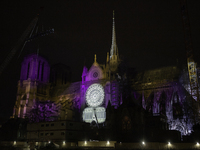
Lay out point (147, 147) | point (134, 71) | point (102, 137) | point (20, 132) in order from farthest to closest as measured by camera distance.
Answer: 1. point (134, 71)
2. point (20, 132)
3. point (102, 137)
4. point (147, 147)

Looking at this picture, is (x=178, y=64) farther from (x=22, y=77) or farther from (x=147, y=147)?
(x=22, y=77)

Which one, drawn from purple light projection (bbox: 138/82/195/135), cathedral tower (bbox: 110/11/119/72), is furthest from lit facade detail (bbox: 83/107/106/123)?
cathedral tower (bbox: 110/11/119/72)

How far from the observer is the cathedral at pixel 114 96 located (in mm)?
51778

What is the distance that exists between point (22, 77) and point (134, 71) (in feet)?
154

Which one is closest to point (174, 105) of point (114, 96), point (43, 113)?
point (114, 96)

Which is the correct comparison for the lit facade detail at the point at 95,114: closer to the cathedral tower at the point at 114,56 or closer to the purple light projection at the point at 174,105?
the purple light projection at the point at 174,105

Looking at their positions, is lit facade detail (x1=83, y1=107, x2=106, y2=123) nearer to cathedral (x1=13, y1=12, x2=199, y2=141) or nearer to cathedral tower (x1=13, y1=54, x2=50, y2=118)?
cathedral (x1=13, y1=12, x2=199, y2=141)

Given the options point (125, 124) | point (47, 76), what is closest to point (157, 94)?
point (125, 124)

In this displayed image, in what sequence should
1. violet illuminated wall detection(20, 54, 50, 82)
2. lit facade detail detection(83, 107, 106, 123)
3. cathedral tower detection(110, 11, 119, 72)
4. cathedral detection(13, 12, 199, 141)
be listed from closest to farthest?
cathedral detection(13, 12, 199, 141)
lit facade detail detection(83, 107, 106, 123)
cathedral tower detection(110, 11, 119, 72)
violet illuminated wall detection(20, 54, 50, 82)

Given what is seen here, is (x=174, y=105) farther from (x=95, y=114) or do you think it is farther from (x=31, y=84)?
(x=31, y=84)

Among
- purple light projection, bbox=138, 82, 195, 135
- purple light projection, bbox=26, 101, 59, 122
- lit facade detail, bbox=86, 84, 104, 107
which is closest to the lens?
purple light projection, bbox=138, 82, 195, 135

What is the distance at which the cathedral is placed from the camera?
170ft

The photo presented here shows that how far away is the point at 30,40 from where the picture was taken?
85.8 m

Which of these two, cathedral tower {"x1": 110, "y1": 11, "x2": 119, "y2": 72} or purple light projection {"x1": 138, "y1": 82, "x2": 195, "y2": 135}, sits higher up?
cathedral tower {"x1": 110, "y1": 11, "x2": 119, "y2": 72}
